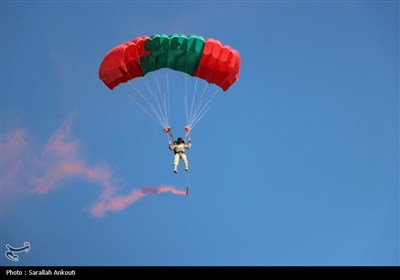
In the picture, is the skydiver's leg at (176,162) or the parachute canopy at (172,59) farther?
the parachute canopy at (172,59)

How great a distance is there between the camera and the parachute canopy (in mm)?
28641

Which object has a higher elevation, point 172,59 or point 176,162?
point 172,59

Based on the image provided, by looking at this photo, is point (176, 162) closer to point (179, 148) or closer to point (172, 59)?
point (179, 148)

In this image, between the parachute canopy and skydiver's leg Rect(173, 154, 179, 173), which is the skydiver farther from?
the parachute canopy

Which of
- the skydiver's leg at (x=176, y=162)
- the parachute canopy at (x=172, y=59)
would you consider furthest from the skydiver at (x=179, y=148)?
the parachute canopy at (x=172, y=59)

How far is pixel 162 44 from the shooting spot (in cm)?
2850

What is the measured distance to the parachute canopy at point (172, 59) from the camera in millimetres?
28641

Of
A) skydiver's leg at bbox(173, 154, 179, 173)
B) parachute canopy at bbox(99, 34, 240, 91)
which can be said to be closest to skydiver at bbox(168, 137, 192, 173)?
skydiver's leg at bbox(173, 154, 179, 173)

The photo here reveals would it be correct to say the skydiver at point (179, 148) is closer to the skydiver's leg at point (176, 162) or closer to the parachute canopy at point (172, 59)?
the skydiver's leg at point (176, 162)

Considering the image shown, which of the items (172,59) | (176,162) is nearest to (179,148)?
(176,162)

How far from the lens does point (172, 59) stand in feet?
95.7
